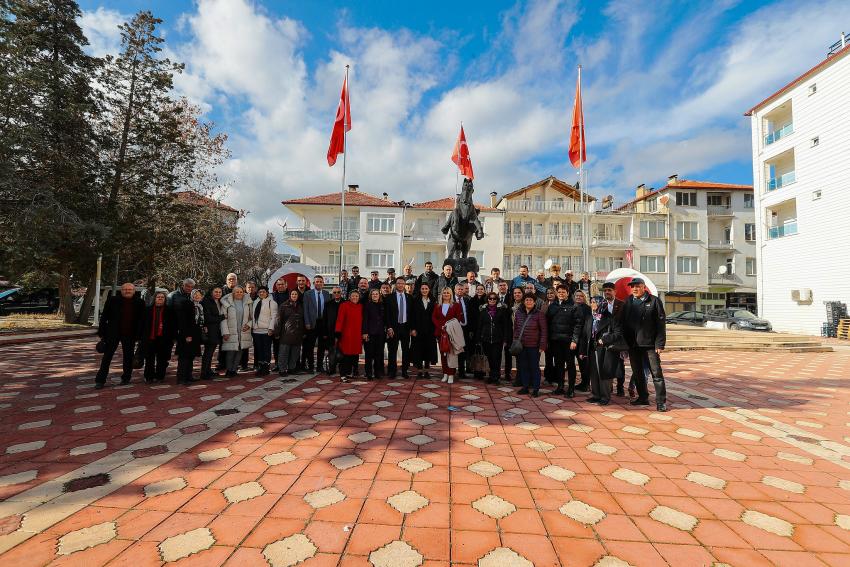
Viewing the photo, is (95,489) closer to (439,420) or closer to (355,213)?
(439,420)

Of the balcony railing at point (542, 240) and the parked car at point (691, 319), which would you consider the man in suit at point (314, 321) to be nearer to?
the parked car at point (691, 319)

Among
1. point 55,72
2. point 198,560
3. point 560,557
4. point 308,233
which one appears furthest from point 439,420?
point 308,233

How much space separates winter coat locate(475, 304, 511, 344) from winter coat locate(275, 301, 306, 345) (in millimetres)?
3439

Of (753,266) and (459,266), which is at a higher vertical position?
(753,266)

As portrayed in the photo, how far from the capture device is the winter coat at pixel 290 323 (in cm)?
711

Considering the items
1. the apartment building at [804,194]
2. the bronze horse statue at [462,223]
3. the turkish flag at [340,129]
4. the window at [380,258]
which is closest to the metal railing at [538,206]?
the window at [380,258]

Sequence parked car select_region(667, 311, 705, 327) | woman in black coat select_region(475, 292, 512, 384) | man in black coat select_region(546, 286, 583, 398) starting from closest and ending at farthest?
man in black coat select_region(546, 286, 583, 398) < woman in black coat select_region(475, 292, 512, 384) < parked car select_region(667, 311, 705, 327)

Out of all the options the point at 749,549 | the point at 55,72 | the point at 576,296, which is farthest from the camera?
the point at 55,72

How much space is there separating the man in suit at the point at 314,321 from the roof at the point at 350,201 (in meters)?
26.2

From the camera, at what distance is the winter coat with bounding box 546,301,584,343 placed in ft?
20.0

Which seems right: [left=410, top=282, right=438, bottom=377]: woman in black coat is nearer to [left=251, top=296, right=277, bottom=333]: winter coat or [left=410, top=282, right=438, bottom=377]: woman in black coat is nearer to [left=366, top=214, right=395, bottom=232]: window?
[left=251, top=296, right=277, bottom=333]: winter coat

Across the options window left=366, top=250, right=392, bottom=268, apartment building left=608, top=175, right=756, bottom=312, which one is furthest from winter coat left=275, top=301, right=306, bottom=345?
apartment building left=608, top=175, right=756, bottom=312

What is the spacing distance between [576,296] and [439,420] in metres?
3.17

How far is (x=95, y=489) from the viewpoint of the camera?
2963mm
